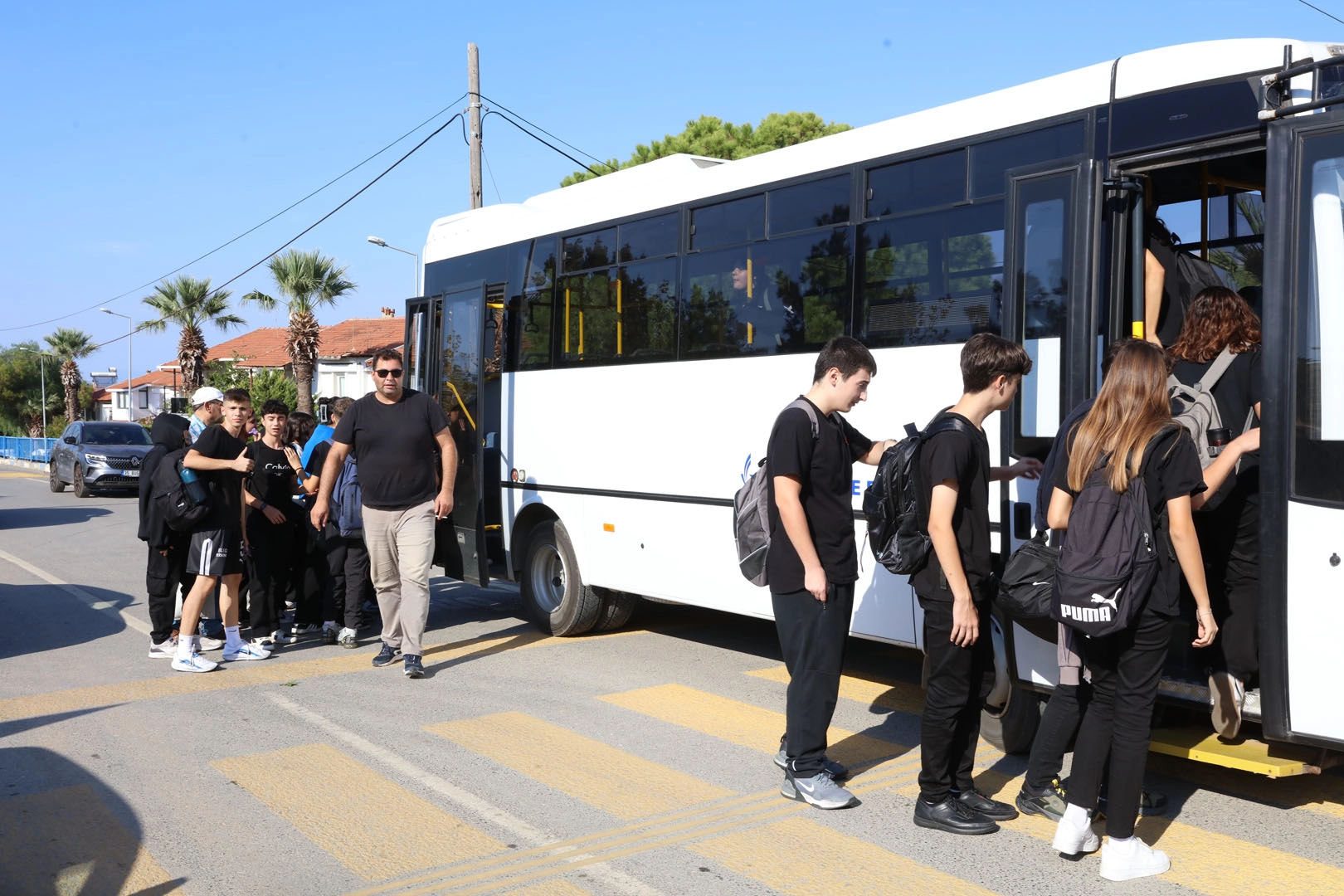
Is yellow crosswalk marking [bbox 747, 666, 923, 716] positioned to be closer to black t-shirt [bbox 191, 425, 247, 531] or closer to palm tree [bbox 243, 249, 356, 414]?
black t-shirt [bbox 191, 425, 247, 531]

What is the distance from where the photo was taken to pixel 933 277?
20.9 feet

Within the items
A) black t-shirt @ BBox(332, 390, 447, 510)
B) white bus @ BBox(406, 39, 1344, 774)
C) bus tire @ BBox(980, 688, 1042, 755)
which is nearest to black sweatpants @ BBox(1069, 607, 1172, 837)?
white bus @ BBox(406, 39, 1344, 774)

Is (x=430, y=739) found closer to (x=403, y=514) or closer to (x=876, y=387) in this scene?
(x=403, y=514)

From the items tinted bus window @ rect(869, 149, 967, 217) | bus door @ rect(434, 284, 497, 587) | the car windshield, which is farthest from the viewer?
the car windshield

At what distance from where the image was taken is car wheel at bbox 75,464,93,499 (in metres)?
26.1

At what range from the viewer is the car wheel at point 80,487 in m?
26.1

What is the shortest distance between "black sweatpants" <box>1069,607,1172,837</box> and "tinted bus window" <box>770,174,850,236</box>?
3.33m

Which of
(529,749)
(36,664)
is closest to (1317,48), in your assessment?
(529,749)

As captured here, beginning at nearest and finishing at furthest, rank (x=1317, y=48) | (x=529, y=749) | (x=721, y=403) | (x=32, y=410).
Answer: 1. (x=1317, y=48)
2. (x=529, y=749)
3. (x=721, y=403)
4. (x=32, y=410)

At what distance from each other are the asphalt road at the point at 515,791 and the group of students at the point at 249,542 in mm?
410

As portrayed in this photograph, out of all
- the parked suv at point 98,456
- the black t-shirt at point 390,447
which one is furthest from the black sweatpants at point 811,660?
the parked suv at point 98,456

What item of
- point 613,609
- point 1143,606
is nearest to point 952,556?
point 1143,606

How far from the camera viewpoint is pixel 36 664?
A: 8.48 m

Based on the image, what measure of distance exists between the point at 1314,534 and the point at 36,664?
8.08 meters
